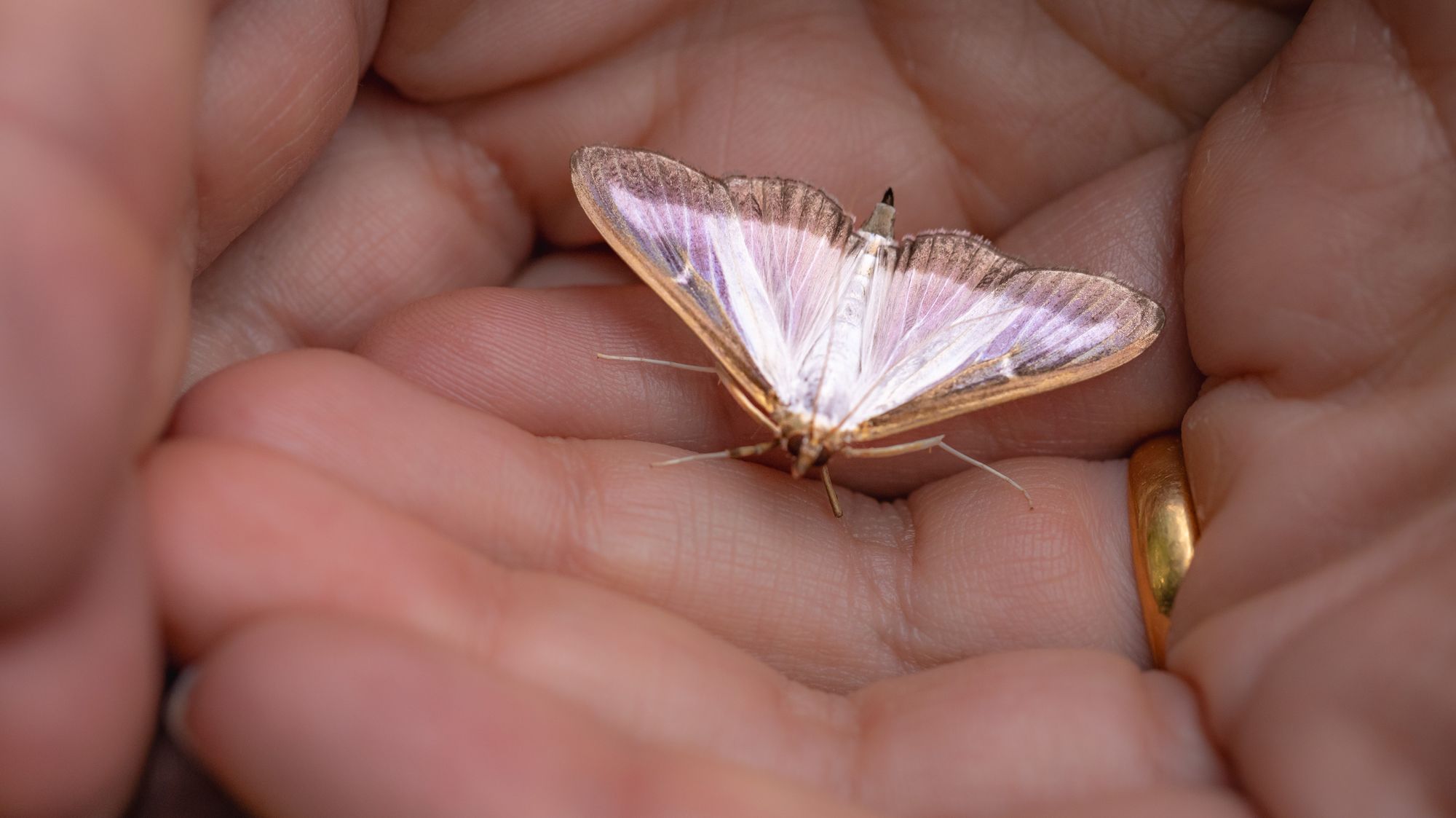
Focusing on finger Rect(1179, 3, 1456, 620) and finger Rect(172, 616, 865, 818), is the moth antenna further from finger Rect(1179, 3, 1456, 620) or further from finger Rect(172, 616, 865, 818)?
finger Rect(172, 616, 865, 818)

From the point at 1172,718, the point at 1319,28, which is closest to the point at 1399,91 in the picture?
the point at 1319,28

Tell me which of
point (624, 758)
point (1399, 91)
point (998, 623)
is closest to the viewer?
point (624, 758)

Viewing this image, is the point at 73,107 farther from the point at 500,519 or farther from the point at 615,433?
the point at 615,433

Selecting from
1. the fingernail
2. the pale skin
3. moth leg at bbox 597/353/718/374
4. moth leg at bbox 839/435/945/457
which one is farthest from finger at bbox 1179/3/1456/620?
the fingernail

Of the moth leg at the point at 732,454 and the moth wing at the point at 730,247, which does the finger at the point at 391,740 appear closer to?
the moth leg at the point at 732,454

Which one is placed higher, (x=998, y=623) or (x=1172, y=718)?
(x=1172, y=718)

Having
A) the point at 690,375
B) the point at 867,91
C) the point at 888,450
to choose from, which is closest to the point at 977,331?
the point at 888,450
